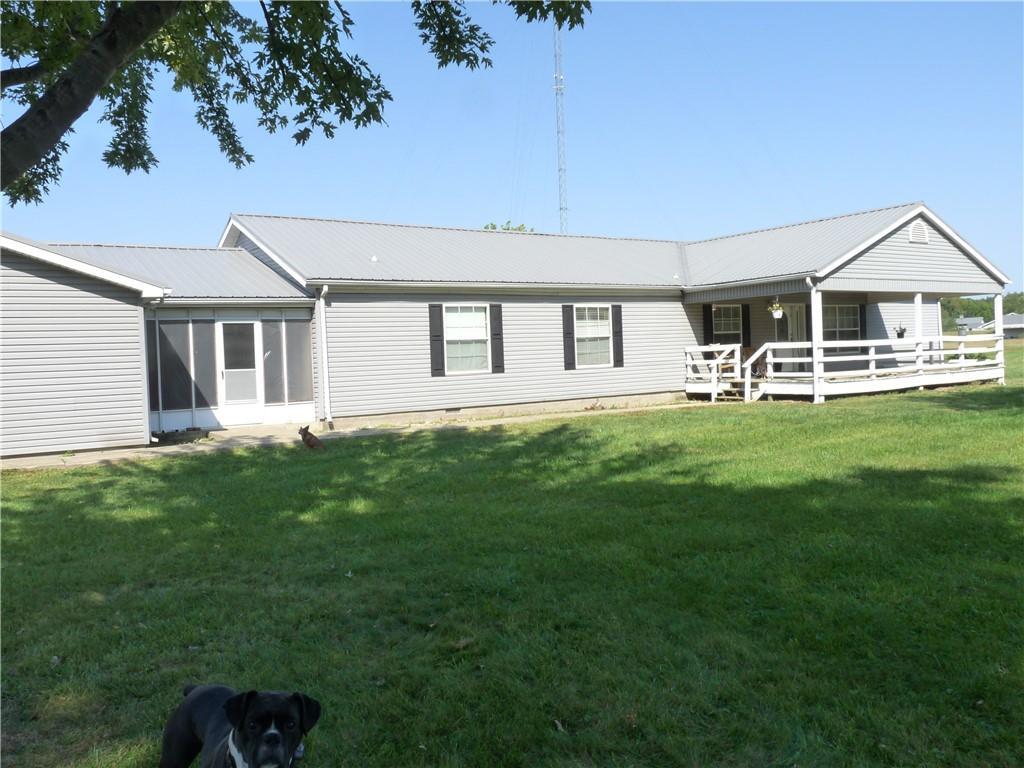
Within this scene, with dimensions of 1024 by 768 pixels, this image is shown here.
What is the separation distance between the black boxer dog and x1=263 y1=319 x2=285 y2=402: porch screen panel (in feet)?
43.8

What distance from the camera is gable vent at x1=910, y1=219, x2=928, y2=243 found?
2047 cm

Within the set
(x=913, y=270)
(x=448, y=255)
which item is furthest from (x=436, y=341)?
(x=913, y=270)

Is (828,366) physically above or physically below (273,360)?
below

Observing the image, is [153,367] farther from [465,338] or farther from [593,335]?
[593,335]

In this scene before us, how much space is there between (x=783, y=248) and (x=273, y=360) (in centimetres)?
1249

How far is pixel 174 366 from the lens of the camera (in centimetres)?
1503

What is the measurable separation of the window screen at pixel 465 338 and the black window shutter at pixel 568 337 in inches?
77.7

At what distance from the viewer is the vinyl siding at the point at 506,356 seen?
16.2 m

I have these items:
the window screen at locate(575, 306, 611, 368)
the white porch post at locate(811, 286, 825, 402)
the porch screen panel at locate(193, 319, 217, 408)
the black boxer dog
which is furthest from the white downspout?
the black boxer dog

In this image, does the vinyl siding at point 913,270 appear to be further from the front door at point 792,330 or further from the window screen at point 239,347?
the window screen at point 239,347

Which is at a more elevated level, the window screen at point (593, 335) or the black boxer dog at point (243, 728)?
the window screen at point (593, 335)

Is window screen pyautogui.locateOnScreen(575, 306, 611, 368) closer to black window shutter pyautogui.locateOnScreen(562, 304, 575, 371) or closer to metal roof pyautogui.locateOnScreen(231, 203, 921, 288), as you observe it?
black window shutter pyautogui.locateOnScreen(562, 304, 575, 371)

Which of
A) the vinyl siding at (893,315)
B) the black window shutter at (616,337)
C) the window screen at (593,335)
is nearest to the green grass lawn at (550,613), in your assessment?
the window screen at (593,335)

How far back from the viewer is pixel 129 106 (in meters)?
7.61
